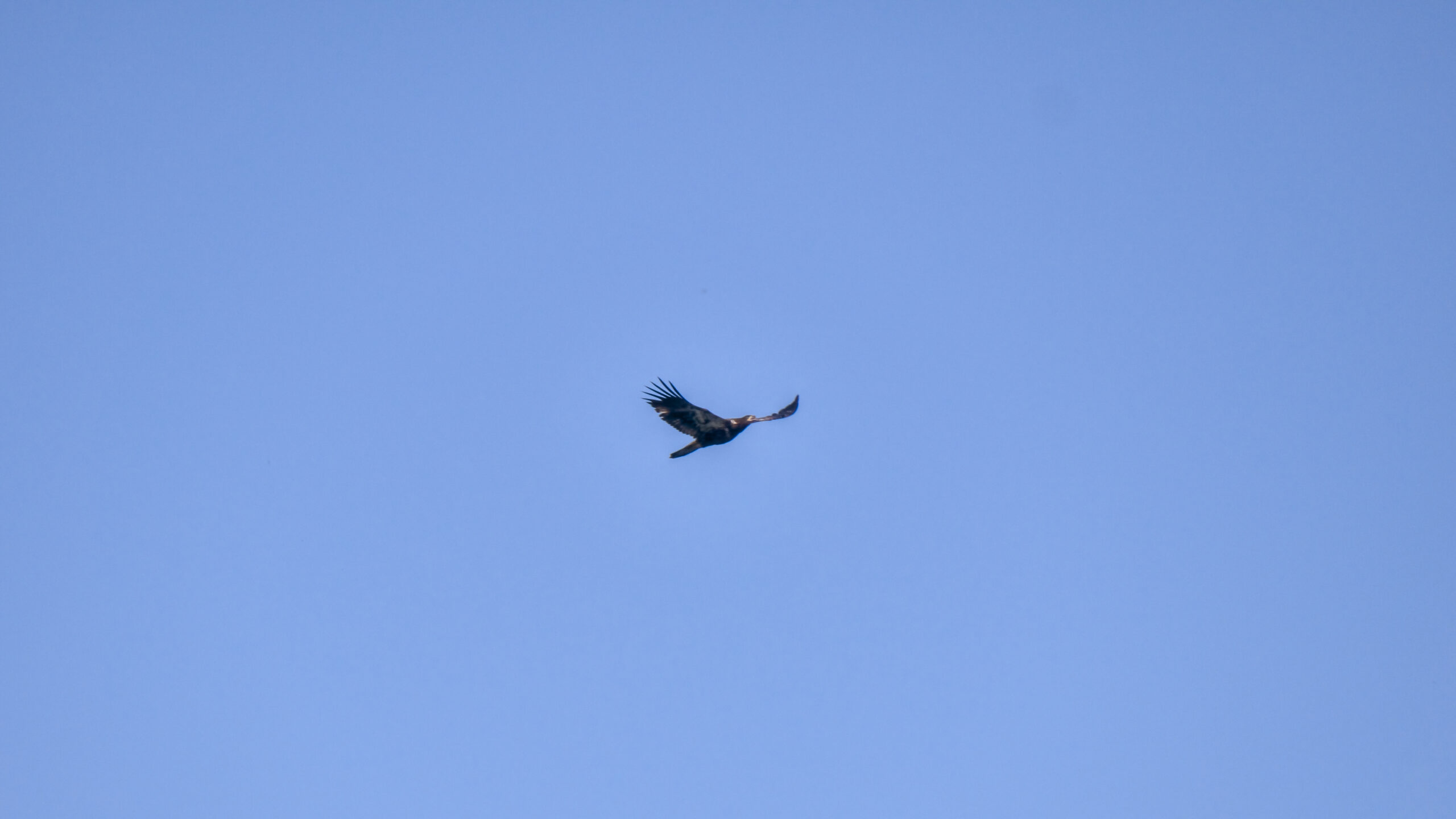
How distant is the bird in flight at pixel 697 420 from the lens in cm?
2231

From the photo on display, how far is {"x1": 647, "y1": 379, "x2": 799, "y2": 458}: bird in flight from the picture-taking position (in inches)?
878

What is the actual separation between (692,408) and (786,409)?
6.96ft

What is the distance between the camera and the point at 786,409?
2205 centimetres

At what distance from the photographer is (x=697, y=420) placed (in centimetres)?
2261

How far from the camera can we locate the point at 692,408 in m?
22.4
